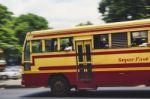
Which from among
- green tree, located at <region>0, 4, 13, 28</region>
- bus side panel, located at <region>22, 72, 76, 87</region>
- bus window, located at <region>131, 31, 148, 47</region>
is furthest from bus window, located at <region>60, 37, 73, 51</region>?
green tree, located at <region>0, 4, 13, 28</region>

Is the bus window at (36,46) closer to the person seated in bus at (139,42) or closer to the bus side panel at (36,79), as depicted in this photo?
the bus side panel at (36,79)

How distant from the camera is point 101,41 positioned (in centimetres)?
1911

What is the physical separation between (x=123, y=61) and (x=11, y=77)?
27.6 m

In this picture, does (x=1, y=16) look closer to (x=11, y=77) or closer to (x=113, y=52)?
(x=11, y=77)

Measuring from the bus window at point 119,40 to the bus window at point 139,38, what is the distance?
30 centimetres

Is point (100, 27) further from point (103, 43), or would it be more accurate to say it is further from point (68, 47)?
point (68, 47)

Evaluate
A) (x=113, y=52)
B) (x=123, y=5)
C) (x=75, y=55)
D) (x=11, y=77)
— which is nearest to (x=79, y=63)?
(x=75, y=55)

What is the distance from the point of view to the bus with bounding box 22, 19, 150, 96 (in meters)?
18.2

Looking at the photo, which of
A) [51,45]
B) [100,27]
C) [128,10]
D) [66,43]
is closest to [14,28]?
[128,10]

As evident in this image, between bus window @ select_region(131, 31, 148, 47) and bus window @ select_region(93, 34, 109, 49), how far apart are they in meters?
1.17

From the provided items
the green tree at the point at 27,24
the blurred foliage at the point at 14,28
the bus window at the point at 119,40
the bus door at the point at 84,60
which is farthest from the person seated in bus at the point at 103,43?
the green tree at the point at 27,24

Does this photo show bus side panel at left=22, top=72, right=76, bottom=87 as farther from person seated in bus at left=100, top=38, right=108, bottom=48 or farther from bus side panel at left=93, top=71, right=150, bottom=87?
person seated in bus at left=100, top=38, right=108, bottom=48

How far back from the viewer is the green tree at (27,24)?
5891 cm

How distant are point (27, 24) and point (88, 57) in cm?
4550
